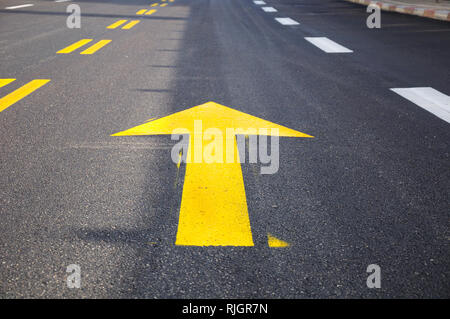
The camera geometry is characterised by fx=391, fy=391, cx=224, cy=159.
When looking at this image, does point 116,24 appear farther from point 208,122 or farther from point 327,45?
point 208,122

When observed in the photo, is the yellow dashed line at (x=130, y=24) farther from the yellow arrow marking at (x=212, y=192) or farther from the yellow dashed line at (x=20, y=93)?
the yellow arrow marking at (x=212, y=192)

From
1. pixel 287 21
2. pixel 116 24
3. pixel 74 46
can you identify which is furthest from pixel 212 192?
pixel 287 21

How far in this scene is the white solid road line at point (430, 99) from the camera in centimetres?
336

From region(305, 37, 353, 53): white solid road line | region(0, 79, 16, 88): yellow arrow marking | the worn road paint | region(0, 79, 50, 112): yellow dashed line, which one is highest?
region(305, 37, 353, 53): white solid road line

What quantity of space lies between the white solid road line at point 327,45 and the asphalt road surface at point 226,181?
833 mm

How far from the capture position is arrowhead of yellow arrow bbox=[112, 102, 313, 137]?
2.92 meters

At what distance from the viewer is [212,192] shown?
6.98ft

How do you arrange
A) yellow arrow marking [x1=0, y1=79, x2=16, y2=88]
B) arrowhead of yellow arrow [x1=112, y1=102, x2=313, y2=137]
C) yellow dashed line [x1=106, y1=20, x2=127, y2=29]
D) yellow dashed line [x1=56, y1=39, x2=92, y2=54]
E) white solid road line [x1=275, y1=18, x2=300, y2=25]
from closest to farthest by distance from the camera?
1. arrowhead of yellow arrow [x1=112, y1=102, x2=313, y2=137]
2. yellow arrow marking [x1=0, y1=79, x2=16, y2=88]
3. yellow dashed line [x1=56, y1=39, x2=92, y2=54]
4. yellow dashed line [x1=106, y1=20, x2=127, y2=29]
5. white solid road line [x1=275, y1=18, x2=300, y2=25]

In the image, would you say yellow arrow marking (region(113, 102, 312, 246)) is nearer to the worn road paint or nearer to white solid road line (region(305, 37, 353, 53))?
the worn road paint

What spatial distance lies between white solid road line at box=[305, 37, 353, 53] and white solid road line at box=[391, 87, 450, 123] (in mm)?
2230


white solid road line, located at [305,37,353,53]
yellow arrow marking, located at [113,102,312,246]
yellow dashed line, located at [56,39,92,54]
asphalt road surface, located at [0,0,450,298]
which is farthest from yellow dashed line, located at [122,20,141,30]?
yellow arrow marking, located at [113,102,312,246]

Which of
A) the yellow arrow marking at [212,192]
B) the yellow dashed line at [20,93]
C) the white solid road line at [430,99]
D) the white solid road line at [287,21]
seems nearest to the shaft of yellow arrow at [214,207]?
the yellow arrow marking at [212,192]
